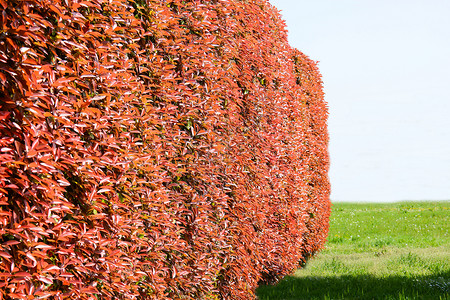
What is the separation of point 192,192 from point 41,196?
2.03 m

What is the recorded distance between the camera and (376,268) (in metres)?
9.20

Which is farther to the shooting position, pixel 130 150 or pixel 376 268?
pixel 376 268

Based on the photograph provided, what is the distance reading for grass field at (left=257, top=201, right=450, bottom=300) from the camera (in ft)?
23.2

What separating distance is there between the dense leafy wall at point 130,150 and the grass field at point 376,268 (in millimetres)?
1539

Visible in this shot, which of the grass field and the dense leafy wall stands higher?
the dense leafy wall

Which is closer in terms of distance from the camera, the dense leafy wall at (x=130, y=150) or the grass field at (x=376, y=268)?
the dense leafy wall at (x=130, y=150)

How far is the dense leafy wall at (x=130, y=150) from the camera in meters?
2.36

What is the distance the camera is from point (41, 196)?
8.03 ft

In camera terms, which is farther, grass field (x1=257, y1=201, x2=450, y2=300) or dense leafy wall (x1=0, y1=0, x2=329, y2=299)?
grass field (x1=257, y1=201, x2=450, y2=300)

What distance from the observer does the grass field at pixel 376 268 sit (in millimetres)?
7062

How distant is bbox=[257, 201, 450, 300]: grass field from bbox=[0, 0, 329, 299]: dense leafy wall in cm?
154

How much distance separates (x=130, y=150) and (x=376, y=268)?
763 cm

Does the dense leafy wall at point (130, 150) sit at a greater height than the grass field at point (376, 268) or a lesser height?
greater

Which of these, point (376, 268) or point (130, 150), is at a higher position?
point (130, 150)
